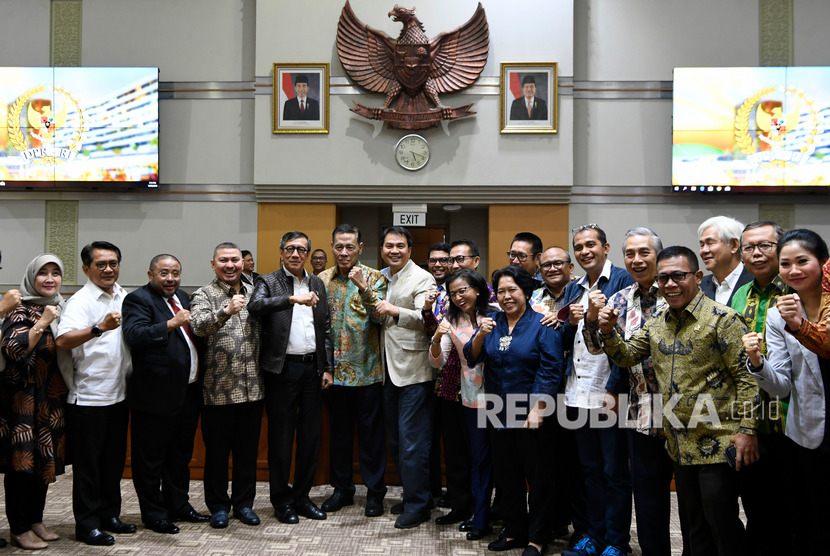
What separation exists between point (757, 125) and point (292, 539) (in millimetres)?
5485

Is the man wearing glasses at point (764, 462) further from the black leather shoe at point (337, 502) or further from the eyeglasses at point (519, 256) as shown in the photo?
the black leather shoe at point (337, 502)

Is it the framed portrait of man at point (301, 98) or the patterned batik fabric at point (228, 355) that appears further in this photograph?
the framed portrait of man at point (301, 98)

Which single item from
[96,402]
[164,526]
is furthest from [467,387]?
[96,402]

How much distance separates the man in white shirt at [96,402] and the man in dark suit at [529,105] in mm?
4073

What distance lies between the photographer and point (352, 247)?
12.2ft

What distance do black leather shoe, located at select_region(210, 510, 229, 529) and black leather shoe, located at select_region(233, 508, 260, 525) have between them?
89mm

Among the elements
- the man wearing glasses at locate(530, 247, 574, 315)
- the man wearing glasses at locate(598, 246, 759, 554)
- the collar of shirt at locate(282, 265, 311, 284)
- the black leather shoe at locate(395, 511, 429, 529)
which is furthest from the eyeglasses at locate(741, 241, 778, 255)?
the collar of shirt at locate(282, 265, 311, 284)

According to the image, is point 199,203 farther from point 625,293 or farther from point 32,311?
point 625,293

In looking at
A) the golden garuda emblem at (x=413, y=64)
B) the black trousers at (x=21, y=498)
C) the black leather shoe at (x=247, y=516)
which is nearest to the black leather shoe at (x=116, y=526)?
the black trousers at (x=21, y=498)

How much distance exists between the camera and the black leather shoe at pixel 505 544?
125 inches

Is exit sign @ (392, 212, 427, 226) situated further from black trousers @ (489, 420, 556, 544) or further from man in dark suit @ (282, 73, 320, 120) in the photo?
black trousers @ (489, 420, 556, 544)

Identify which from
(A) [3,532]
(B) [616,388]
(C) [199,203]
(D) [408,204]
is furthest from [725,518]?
(C) [199,203]

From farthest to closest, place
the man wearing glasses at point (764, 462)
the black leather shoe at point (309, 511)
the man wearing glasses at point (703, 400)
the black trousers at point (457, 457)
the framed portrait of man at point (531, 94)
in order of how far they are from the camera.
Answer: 1. the framed portrait of man at point (531, 94)
2. the black leather shoe at point (309, 511)
3. the black trousers at point (457, 457)
4. the man wearing glasses at point (764, 462)
5. the man wearing glasses at point (703, 400)

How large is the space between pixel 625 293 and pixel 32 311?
2.87 metres
